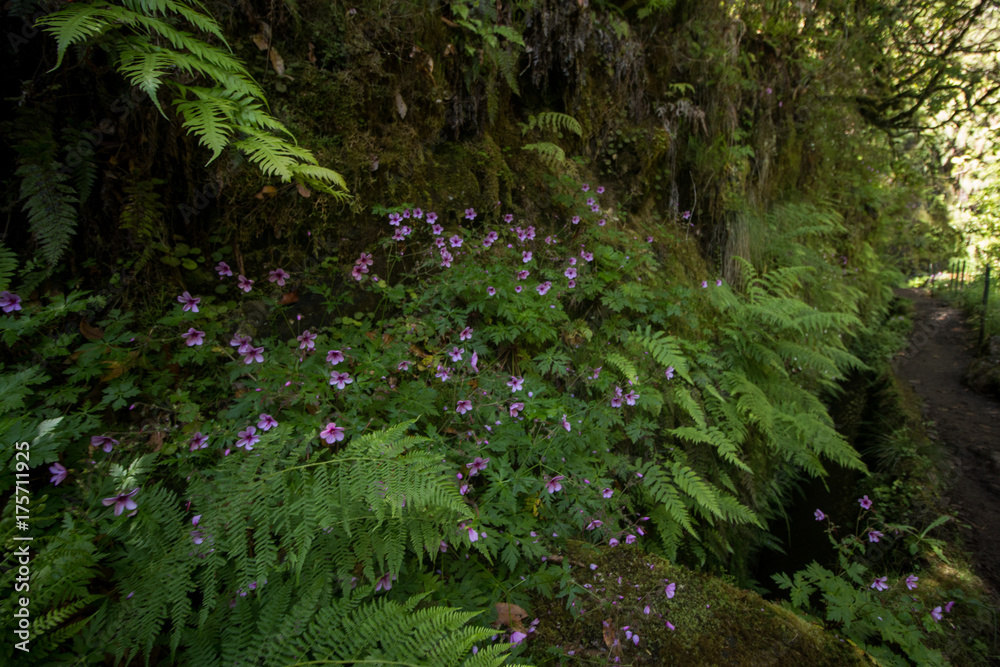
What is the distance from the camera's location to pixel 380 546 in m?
1.48

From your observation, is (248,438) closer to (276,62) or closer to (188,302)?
(188,302)

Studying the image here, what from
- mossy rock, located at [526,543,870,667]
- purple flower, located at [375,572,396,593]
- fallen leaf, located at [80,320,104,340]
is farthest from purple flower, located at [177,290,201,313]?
mossy rock, located at [526,543,870,667]

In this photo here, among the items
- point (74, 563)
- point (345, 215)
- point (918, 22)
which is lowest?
point (74, 563)

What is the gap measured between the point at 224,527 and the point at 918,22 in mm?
9856

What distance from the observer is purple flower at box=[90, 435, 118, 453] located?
1573 mm

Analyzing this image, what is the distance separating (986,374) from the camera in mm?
5590

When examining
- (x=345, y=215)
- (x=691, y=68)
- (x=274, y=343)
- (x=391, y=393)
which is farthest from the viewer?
(x=691, y=68)

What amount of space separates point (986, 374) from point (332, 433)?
8.13 metres

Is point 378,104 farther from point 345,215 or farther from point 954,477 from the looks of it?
point 954,477

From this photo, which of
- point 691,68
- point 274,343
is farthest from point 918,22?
point 274,343

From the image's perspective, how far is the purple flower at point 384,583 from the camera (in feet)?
4.93

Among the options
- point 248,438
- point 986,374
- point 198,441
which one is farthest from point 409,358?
point 986,374

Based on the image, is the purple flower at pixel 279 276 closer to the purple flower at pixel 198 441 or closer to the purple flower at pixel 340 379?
the purple flower at pixel 340 379

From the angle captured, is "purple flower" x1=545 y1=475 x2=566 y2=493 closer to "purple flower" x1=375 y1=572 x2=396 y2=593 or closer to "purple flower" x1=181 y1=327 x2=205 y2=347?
"purple flower" x1=375 y1=572 x2=396 y2=593
